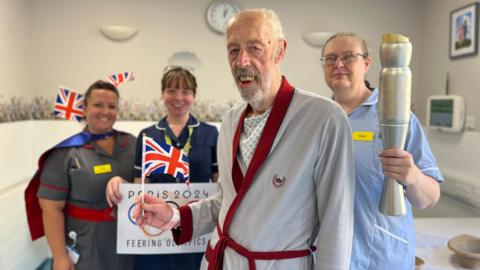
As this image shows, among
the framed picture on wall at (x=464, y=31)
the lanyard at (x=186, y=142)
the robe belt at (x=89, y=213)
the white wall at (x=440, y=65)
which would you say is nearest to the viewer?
the robe belt at (x=89, y=213)

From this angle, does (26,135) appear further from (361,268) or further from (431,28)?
(431,28)

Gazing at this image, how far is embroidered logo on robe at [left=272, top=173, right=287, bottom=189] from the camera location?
101cm

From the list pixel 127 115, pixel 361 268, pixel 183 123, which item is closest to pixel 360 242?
pixel 361 268

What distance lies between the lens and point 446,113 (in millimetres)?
2965

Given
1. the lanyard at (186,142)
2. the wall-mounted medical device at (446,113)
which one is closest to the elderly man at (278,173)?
the lanyard at (186,142)

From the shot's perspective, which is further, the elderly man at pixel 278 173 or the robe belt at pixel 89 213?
the robe belt at pixel 89 213

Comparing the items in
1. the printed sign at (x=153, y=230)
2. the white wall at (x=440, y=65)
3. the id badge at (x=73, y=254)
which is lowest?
the id badge at (x=73, y=254)

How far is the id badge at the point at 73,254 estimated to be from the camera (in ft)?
5.59

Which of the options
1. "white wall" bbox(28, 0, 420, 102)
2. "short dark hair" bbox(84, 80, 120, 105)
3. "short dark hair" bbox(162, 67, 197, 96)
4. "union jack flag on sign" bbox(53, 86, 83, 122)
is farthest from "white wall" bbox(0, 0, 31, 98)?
"short dark hair" bbox(162, 67, 197, 96)

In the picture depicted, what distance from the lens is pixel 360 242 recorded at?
125 cm

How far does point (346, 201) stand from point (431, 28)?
3209 millimetres

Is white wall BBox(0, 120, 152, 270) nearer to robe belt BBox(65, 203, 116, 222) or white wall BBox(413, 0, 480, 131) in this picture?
robe belt BBox(65, 203, 116, 222)

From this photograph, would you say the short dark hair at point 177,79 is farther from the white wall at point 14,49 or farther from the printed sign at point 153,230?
the white wall at point 14,49

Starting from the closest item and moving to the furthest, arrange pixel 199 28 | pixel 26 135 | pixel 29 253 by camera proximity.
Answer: pixel 29 253
pixel 26 135
pixel 199 28
